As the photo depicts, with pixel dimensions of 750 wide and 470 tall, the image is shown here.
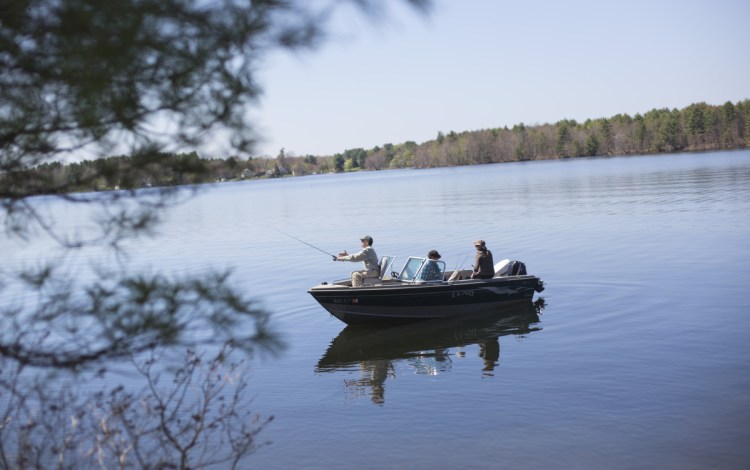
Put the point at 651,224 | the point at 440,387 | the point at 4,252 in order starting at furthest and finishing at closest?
the point at 651,224 < the point at 440,387 < the point at 4,252

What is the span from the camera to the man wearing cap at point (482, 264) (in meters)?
19.0

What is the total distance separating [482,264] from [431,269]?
1.50 metres

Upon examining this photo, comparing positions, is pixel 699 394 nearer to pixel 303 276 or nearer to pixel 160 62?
pixel 160 62

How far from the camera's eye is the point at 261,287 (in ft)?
86.3

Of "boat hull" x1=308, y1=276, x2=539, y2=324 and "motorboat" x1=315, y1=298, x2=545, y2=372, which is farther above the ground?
"boat hull" x1=308, y1=276, x2=539, y2=324

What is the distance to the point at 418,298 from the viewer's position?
18688mm

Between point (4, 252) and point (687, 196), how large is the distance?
1935 inches

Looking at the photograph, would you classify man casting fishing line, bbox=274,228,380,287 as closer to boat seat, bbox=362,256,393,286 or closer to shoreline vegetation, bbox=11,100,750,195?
boat seat, bbox=362,256,393,286

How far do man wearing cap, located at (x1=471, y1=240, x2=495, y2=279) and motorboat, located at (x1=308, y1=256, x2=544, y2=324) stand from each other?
0.18m

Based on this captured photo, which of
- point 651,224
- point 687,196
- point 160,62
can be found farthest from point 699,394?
point 687,196

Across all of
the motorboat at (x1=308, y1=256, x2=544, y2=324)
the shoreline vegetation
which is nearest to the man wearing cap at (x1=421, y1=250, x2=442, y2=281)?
the motorboat at (x1=308, y1=256, x2=544, y2=324)

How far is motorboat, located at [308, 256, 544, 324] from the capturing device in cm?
1828

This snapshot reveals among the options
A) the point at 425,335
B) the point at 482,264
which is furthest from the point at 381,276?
the point at 482,264

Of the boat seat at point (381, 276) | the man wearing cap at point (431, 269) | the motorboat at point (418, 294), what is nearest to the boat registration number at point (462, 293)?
the motorboat at point (418, 294)
